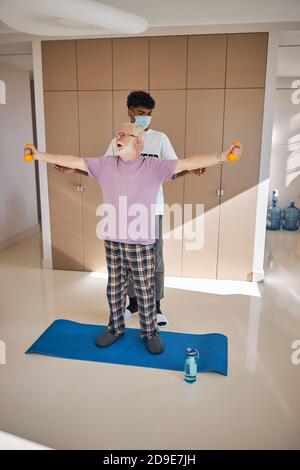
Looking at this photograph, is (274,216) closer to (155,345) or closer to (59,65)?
(59,65)

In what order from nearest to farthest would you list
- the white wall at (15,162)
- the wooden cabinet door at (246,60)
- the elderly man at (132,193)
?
the elderly man at (132,193) < the wooden cabinet door at (246,60) < the white wall at (15,162)

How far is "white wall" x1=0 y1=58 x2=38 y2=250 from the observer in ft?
16.4

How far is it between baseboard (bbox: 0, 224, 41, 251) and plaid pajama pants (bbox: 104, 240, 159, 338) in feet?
9.64

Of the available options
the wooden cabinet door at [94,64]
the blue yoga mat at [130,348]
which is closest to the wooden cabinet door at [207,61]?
the wooden cabinet door at [94,64]

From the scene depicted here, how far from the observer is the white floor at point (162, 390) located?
1.89m

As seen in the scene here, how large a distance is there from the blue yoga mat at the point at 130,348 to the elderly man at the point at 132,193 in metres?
0.11

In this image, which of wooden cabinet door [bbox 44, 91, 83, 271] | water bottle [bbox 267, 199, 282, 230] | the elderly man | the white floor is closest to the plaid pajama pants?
the elderly man

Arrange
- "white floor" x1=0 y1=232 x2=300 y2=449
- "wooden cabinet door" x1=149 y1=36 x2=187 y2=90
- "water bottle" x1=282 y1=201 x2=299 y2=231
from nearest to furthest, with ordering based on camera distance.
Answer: "white floor" x1=0 y1=232 x2=300 y2=449 < "wooden cabinet door" x1=149 y1=36 x2=187 y2=90 < "water bottle" x1=282 y1=201 x2=299 y2=231

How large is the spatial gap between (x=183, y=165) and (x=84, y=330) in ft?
4.83

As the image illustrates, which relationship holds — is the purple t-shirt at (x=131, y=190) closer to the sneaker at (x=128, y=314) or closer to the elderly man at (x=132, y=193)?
the elderly man at (x=132, y=193)

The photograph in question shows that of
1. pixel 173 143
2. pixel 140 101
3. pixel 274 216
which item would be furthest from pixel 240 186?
pixel 274 216

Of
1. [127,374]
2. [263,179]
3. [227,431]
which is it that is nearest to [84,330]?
[127,374]

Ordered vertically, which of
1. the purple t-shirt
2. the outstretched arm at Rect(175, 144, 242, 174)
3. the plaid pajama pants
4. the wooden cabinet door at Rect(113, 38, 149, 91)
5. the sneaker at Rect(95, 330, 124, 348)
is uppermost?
the wooden cabinet door at Rect(113, 38, 149, 91)

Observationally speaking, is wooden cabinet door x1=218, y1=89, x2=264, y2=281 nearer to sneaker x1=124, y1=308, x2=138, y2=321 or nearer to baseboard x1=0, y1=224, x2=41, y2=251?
sneaker x1=124, y1=308, x2=138, y2=321
